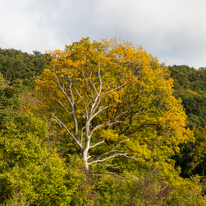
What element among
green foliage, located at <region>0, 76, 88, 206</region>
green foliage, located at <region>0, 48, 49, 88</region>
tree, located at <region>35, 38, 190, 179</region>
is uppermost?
green foliage, located at <region>0, 48, 49, 88</region>

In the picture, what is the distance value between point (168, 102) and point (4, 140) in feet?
35.5

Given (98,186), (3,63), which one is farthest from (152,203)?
(3,63)

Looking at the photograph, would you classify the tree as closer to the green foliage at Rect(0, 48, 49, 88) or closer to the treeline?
the treeline

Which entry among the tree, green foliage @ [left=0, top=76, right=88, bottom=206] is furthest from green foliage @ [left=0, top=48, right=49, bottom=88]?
green foliage @ [left=0, top=76, right=88, bottom=206]

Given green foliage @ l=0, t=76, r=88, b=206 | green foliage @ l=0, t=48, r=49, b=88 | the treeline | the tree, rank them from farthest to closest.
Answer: green foliage @ l=0, t=48, r=49, b=88 < the treeline < the tree < green foliage @ l=0, t=76, r=88, b=206

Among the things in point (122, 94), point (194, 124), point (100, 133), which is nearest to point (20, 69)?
point (194, 124)

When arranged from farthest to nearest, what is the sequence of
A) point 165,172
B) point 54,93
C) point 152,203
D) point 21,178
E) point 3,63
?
point 3,63 → point 54,93 → point 165,172 → point 152,203 → point 21,178

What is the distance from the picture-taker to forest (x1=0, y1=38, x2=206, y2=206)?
7836 mm

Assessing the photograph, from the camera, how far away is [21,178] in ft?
23.9

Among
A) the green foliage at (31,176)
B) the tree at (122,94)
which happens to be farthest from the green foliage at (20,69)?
the green foliage at (31,176)

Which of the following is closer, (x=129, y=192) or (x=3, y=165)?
(x=3, y=165)

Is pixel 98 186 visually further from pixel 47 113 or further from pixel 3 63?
pixel 3 63

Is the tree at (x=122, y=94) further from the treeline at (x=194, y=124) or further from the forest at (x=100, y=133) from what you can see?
the treeline at (x=194, y=124)

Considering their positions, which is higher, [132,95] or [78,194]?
[132,95]
